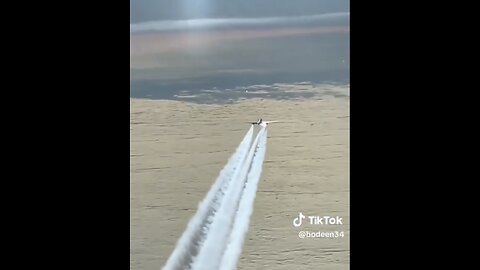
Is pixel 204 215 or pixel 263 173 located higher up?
pixel 263 173

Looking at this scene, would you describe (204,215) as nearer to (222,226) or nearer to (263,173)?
(222,226)

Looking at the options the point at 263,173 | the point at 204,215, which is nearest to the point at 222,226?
the point at 204,215

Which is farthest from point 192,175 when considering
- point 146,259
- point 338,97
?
point 338,97

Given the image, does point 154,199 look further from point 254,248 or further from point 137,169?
point 254,248
